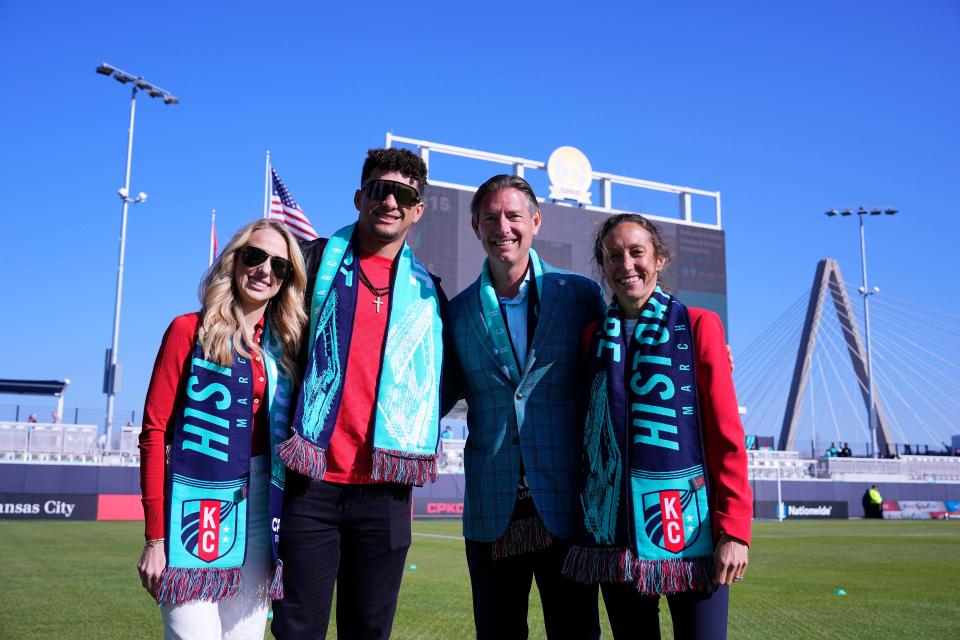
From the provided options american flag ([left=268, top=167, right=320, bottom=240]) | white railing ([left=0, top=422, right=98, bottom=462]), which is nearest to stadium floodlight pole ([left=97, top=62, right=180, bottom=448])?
white railing ([left=0, top=422, right=98, bottom=462])

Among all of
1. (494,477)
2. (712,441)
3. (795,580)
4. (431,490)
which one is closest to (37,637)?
(494,477)

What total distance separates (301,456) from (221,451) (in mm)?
265

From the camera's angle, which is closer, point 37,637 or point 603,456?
point 603,456

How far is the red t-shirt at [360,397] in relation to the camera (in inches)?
116

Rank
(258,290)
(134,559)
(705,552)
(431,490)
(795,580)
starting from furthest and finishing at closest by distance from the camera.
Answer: (431,490), (134,559), (795,580), (258,290), (705,552)

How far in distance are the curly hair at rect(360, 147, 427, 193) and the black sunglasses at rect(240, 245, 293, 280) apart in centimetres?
47

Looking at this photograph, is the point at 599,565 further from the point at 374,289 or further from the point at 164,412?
the point at 164,412

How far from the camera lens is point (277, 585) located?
9.08 ft

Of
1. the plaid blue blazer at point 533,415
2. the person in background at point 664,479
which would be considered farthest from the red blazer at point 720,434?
the plaid blue blazer at point 533,415

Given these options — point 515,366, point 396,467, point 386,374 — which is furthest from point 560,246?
point 396,467

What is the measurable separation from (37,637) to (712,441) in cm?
449

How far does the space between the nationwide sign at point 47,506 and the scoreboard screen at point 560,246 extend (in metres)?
9.87

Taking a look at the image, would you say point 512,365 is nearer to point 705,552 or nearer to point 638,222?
point 638,222

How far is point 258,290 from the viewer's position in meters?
2.96
